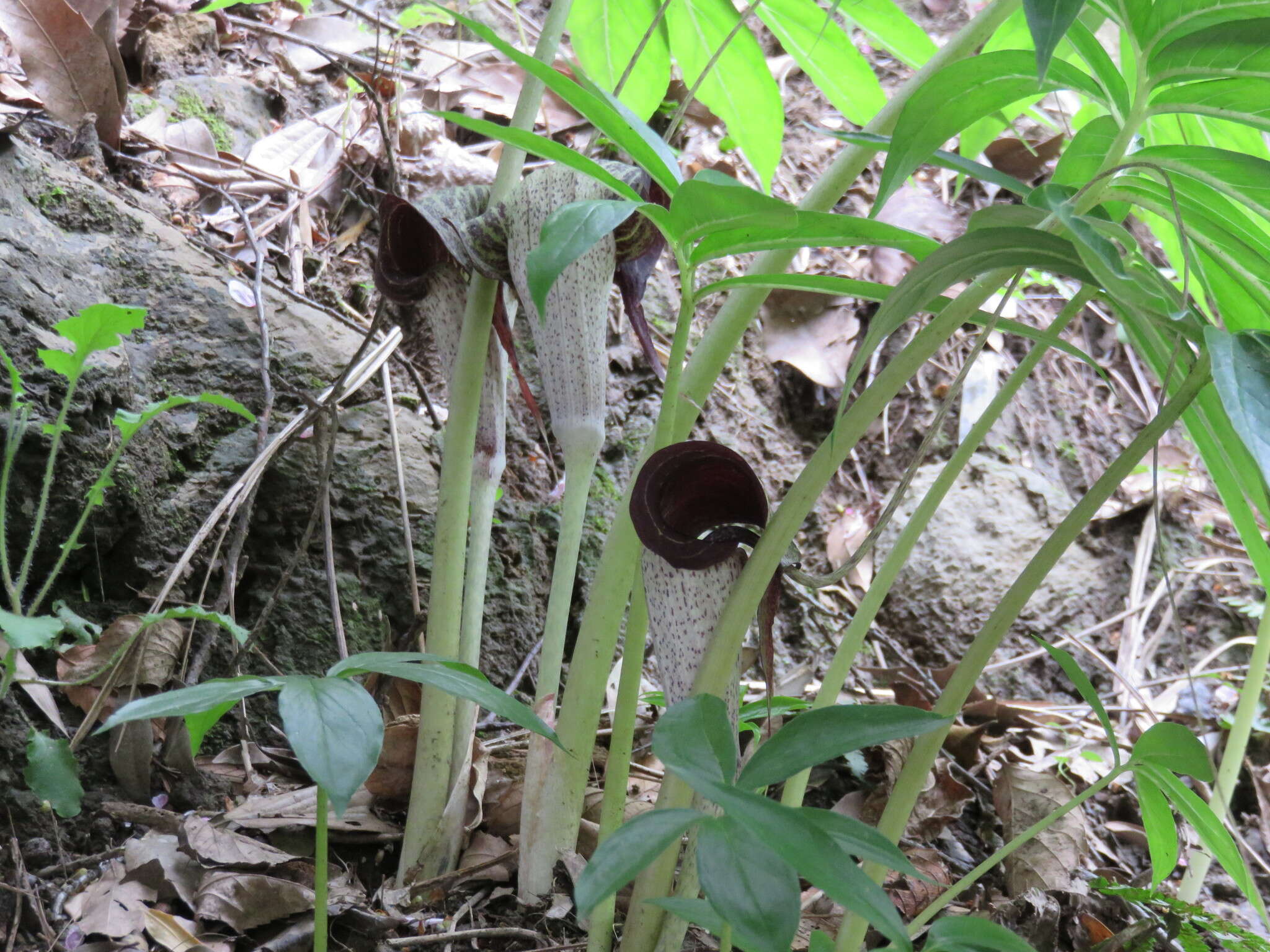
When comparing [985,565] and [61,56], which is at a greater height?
[61,56]

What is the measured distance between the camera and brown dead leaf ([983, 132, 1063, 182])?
2.23 metres

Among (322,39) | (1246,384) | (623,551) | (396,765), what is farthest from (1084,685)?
(322,39)

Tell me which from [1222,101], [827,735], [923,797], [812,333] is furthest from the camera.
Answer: [812,333]

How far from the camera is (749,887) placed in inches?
19.3

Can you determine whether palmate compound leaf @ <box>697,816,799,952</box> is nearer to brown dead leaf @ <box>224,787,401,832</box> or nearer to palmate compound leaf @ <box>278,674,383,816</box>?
palmate compound leaf @ <box>278,674,383,816</box>

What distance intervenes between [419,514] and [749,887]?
99cm

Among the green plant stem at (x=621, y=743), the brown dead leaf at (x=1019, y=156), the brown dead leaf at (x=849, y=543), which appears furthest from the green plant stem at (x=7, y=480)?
the brown dead leaf at (x=1019, y=156)

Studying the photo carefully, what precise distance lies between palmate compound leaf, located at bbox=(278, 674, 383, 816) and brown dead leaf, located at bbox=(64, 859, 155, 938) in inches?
17.7

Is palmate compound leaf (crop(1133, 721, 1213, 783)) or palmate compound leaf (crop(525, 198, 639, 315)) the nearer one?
palmate compound leaf (crop(525, 198, 639, 315))

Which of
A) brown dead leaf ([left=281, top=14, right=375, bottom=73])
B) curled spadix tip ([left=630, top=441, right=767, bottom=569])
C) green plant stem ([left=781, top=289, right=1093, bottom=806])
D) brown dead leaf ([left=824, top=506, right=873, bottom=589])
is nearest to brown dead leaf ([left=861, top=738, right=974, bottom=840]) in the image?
green plant stem ([left=781, top=289, right=1093, bottom=806])

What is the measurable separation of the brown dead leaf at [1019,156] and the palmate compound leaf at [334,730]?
7.13ft

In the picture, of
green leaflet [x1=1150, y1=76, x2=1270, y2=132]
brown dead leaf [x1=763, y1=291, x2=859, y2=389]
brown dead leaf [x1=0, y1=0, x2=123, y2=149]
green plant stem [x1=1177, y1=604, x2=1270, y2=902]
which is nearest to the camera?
green leaflet [x1=1150, y1=76, x2=1270, y2=132]

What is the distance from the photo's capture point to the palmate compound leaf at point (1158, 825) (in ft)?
2.61

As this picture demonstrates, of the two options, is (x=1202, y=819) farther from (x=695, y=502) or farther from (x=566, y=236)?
(x=566, y=236)
